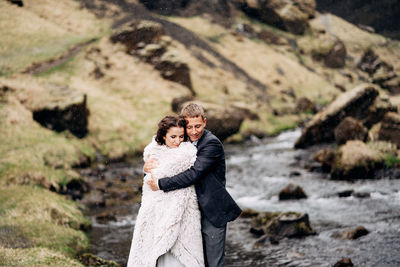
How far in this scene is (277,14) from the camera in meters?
91.9

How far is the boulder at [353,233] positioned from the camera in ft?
39.1

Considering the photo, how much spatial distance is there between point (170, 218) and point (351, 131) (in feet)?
70.7

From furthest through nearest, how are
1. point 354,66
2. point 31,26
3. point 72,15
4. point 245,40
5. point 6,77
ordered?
1. point 354,66
2. point 245,40
3. point 72,15
4. point 31,26
5. point 6,77

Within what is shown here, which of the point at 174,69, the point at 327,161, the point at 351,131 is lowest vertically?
the point at 174,69

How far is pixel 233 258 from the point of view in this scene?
11.2 m

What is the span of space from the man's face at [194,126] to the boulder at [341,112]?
24488 mm

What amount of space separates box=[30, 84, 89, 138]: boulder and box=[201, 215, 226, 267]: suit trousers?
26446 millimetres

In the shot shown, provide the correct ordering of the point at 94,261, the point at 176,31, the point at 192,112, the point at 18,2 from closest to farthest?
the point at 192,112 → the point at 94,261 → the point at 18,2 → the point at 176,31

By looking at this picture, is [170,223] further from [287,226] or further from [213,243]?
[287,226]

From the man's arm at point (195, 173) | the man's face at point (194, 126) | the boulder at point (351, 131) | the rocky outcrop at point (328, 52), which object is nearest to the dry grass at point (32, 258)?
the man's arm at point (195, 173)

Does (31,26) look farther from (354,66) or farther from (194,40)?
(354,66)

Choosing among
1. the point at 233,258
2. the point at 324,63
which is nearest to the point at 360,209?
the point at 233,258

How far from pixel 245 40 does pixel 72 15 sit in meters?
31.9

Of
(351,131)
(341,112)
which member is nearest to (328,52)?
(341,112)
